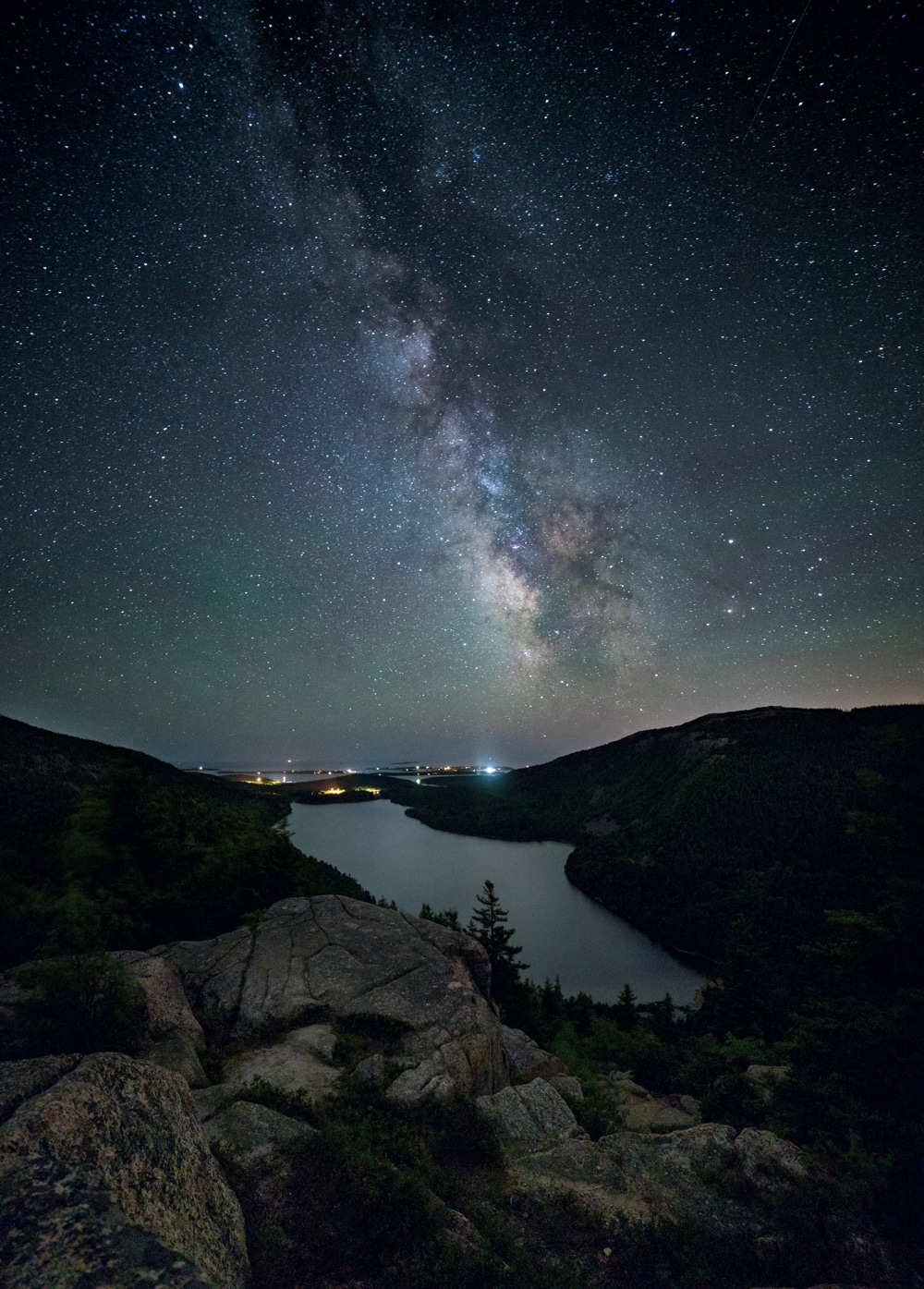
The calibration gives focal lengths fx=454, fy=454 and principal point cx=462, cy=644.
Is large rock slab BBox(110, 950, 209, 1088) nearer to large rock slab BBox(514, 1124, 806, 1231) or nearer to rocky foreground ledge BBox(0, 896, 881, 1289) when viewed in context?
rocky foreground ledge BBox(0, 896, 881, 1289)

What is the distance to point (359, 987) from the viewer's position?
10.5 metres

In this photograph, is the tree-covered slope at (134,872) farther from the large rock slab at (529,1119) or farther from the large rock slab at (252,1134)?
the large rock slab at (529,1119)

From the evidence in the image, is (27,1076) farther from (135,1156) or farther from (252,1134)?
(252,1134)

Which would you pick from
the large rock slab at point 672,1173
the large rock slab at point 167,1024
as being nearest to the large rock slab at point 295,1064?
the large rock slab at point 167,1024

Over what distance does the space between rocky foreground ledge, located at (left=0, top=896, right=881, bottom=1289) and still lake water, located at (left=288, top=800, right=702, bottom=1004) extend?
3252 centimetres

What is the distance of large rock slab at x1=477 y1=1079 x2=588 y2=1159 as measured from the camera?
719 cm

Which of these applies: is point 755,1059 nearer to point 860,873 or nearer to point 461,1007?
point 461,1007

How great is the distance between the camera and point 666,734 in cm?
15050

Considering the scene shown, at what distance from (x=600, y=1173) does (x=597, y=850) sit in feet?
340

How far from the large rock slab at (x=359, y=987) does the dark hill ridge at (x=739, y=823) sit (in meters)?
9.08

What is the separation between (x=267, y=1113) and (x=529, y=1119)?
4.34 m

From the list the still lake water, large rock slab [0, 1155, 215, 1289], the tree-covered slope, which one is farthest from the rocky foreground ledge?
the still lake water

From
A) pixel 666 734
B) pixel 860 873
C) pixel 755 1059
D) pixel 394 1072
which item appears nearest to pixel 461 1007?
pixel 394 1072

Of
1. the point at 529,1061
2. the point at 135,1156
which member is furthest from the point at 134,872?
the point at 529,1061
